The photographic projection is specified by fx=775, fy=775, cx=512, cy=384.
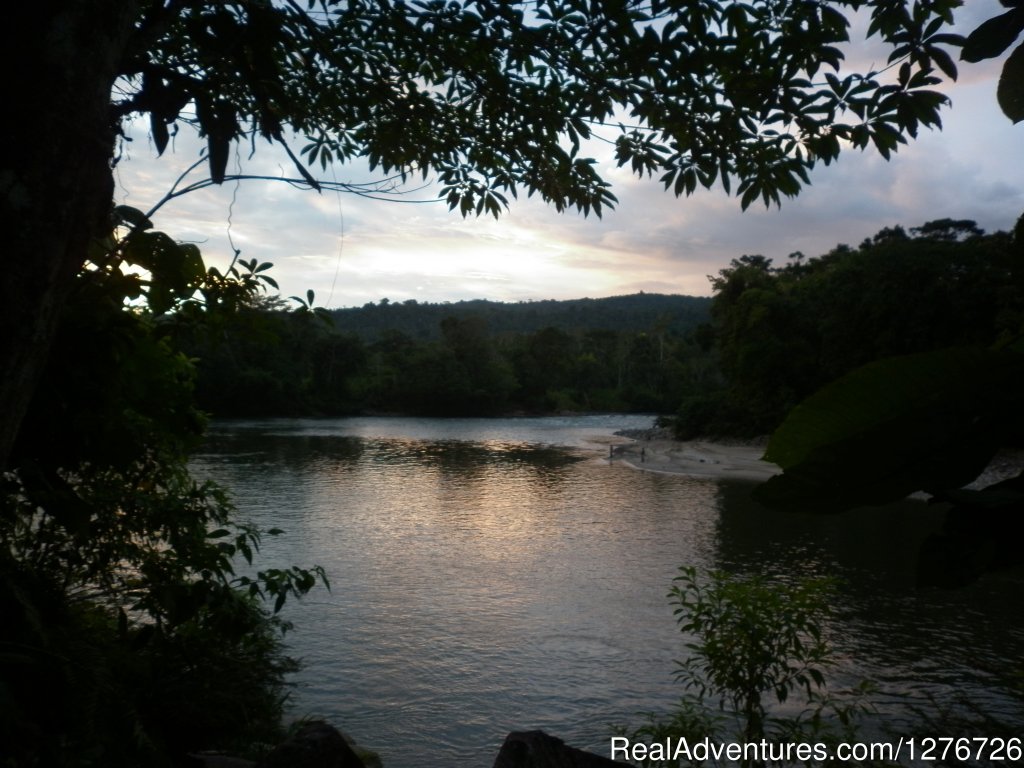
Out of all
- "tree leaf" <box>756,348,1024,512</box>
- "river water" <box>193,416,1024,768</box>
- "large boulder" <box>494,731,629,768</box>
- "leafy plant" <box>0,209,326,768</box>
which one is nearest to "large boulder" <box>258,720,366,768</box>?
"leafy plant" <box>0,209,326,768</box>

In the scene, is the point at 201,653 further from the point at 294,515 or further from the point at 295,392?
the point at 295,392

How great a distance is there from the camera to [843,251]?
132 feet

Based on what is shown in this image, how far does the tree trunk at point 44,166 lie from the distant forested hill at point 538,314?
3789 inches

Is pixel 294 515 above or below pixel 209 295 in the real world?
below

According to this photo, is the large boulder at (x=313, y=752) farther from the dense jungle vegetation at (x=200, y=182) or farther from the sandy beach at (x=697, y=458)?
the sandy beach at (x=697, y=458)

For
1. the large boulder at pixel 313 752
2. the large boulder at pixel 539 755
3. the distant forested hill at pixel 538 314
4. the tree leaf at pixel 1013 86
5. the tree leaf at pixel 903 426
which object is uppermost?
the distant forested hill at pixel 538 314

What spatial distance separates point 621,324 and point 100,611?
121m

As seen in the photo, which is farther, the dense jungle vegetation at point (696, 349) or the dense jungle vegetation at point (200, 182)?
the dense jungle vegetation at point (696, 349)

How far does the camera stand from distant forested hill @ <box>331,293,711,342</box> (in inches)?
4304

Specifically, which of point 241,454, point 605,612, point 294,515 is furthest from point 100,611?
point 241,454

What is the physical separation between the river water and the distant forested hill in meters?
80.6

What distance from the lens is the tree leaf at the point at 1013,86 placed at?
0.55m

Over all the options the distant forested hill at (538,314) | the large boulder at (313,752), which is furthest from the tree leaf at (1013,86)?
the distant forested hill at (538,314)

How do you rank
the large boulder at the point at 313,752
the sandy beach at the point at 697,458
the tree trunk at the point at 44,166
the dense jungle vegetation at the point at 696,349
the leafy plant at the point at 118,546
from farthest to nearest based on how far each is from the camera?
the sandy beach at the point at 697,458
the dense jungle vegetation at the point at 696,349
the large boulder at the point at 313,752
the leafy plant at the point at 118,546
the tree trunk at the point at 44,166
